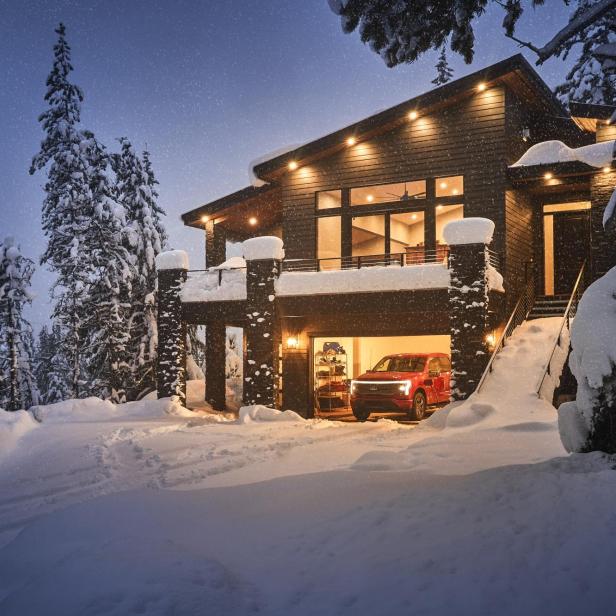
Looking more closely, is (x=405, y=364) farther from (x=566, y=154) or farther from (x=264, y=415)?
(x=566, y=154)

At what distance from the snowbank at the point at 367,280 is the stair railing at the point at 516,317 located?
2.02 metres

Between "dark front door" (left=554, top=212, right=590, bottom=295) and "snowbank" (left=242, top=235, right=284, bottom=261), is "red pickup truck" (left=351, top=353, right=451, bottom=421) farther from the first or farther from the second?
"dark front door" (left=554, top=212, right=590, bottom=295)

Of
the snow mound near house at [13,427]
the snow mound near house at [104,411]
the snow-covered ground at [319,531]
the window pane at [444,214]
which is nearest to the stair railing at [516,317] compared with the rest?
the window pane at [444,214]

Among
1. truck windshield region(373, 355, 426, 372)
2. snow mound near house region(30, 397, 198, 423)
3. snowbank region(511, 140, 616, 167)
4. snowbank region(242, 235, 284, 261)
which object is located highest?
snowbank region(511, 140, 616, 167)

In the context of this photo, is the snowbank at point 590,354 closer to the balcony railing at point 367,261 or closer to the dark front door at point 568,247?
the balcony railing at point 367,261

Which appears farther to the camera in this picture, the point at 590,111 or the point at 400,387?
the point at 400,387

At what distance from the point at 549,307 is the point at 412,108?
7.28m

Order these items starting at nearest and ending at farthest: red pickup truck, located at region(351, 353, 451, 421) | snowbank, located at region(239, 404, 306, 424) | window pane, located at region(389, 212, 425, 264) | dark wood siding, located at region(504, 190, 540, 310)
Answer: snowbank, located at region(239, 404, 306, 424), red pickup truck, located at region(351, 353, 451, 421), dark wood siding, located at region(504, 190, 540, 310), window pane, located at region(389, 212, 425, 264)

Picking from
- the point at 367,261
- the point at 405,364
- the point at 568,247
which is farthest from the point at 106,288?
the point at 568,247

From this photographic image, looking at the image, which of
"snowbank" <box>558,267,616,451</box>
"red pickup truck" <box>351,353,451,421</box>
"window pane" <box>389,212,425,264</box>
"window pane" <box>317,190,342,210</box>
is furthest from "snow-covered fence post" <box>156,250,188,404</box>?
"snowbank" <box>558,267,616,451</box>

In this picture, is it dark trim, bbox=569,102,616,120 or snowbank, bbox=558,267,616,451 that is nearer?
snowbank, bbox=558,267,616,451

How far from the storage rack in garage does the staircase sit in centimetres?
726

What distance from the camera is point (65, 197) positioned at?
26828mm

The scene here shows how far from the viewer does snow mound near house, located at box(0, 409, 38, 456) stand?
12920 mm
